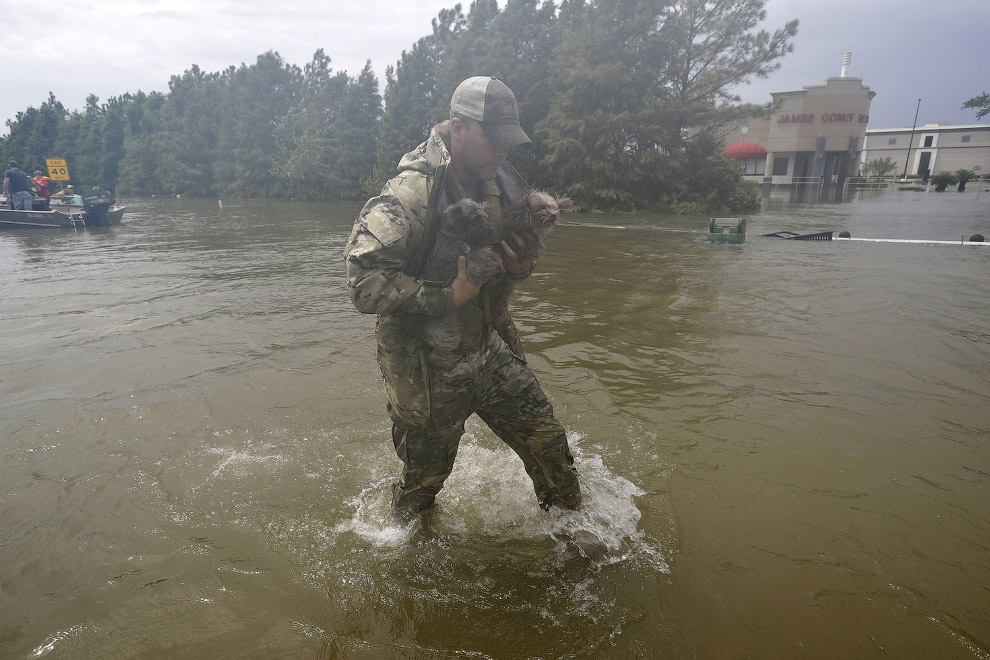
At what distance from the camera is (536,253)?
2395 mm

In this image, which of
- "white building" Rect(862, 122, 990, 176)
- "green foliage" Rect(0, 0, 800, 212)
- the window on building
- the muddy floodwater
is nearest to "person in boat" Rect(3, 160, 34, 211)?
the muddy floodwater

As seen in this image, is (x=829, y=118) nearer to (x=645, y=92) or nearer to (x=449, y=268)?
(x=645, y=92)

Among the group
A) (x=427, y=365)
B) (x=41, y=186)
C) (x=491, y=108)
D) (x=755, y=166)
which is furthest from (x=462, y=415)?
(x=755, y=166)

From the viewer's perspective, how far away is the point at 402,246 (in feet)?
7.22

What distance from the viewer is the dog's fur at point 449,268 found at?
2.25 metres

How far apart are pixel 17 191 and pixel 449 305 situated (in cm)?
2426

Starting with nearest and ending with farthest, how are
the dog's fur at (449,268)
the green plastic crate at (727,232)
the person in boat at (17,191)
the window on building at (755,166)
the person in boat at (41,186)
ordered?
1. the dog's fur at (449,268)
2. the green plastic crate at (727,232)
3. the person in boat at (17,191)
4. the person in boat at (41,186)
5. the window on building at (755,166)

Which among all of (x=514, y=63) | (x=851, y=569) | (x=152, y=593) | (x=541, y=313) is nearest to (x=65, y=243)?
(x=541, y=313)

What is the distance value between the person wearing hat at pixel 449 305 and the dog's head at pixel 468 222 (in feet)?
0.32

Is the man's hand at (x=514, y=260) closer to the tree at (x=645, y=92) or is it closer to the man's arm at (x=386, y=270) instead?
the man's arm at (x=386, y=270)

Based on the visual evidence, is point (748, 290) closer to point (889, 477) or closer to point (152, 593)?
point (889, 477)

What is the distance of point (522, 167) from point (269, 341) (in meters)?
27.0

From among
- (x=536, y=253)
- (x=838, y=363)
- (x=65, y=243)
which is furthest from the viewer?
(x=65, y=243)

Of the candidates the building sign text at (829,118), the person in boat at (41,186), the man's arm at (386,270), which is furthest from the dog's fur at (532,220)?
the building sign text at (829,118)
